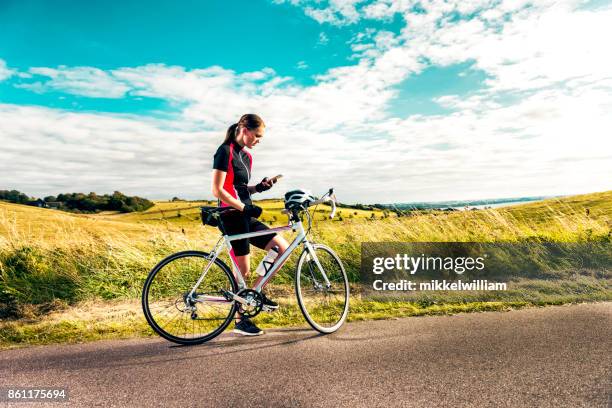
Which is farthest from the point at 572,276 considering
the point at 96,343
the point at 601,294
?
the point at 96,343

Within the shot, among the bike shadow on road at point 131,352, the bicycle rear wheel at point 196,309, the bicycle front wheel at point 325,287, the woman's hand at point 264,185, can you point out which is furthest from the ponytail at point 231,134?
the bike shadow on road at point 131,352

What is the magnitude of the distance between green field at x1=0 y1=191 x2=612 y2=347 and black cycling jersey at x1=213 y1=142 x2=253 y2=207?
27.2 inches

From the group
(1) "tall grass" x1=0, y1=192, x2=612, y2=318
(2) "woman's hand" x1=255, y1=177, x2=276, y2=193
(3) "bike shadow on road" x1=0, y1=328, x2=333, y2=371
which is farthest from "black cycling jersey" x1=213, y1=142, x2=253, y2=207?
(1) "tall grass" x1=0, y1=192, x2=612, y2=318

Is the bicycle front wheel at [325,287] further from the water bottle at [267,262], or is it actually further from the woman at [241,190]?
the woman at [241,190]

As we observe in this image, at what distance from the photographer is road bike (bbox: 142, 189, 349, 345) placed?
4.81 m

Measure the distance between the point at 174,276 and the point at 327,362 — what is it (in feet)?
10.3

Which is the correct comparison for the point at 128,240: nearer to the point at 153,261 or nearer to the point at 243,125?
the point at 153,261

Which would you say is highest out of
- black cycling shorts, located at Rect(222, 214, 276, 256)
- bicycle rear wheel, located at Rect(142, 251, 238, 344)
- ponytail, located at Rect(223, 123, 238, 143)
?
ponytail, located at Rect(223, 123, 238, 143)

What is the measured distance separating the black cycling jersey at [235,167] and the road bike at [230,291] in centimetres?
26

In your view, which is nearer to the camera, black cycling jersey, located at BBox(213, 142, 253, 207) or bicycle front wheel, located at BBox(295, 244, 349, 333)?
black cycling jersey, located at BBox(213, 142, 253, 207)

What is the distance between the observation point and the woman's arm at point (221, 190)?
4742mm

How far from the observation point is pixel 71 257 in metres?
8.16

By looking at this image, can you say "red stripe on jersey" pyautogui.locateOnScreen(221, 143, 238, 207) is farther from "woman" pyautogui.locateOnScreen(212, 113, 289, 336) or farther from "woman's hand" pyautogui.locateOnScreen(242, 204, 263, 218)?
"woman's hand" pyautogui.locateOnScreen(242, 204, 263, 218)

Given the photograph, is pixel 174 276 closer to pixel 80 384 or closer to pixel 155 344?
pixel 155 344
